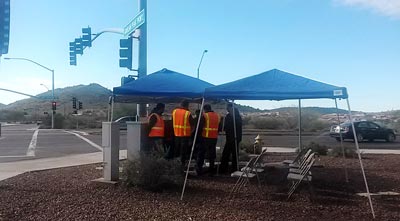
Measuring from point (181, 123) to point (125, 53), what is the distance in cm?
857

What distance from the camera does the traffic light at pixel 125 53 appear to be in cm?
1964

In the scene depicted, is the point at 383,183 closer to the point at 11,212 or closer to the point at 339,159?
the point at 339,159

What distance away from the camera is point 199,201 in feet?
30.1

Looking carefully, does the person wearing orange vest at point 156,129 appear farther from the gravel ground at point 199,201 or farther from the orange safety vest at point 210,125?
the gravel ground at point 199,201

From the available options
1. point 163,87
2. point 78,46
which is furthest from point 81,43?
point 163,87

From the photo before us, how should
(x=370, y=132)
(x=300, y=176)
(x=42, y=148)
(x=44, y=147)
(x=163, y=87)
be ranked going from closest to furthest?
1. (x=300, y=176)
2. (x=163, y=87)
3. (x=42, y=148)
4. (x=44, y=147)
5. (x=370, y=132)

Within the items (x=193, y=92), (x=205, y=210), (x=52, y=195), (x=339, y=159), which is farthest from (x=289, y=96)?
(x=339, y=159)

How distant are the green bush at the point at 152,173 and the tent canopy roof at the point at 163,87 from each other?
226 cm

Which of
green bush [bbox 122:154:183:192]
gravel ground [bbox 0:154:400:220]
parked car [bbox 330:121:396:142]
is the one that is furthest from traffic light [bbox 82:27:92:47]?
parked car [bbox 330:121:396:142]

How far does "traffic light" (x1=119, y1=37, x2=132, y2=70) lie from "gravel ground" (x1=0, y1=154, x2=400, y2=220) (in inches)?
312

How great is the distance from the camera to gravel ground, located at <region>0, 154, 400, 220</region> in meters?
8.13

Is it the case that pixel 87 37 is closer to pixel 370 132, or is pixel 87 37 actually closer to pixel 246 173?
pixel 246 173

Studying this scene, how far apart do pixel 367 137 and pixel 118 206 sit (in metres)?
31.9

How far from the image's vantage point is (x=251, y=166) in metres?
10.5
